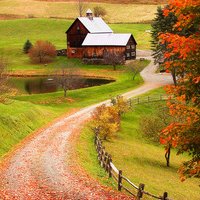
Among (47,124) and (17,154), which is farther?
(47,124)

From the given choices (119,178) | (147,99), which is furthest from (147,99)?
(119,178)

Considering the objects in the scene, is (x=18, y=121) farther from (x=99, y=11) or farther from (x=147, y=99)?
(x=99, y=11)

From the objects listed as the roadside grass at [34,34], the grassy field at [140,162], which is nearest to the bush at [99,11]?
the roadside grass at [34,34]

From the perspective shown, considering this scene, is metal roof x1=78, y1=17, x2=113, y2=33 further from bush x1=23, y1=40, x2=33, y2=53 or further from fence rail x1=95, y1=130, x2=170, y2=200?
fence rail x1=95, y1=130, x2=170, y2=200

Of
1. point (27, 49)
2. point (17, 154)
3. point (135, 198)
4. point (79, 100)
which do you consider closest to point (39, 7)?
point (27, 49)

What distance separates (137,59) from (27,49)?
30166 mm

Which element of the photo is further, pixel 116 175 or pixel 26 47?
pixel 26 47

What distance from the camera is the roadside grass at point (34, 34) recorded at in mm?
106669

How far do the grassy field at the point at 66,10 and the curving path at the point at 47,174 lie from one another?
386ft

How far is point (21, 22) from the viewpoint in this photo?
5335 inches

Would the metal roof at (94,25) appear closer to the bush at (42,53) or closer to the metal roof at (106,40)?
the metal roof at (106,40)

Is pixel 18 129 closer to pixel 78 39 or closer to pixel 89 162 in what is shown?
pixel 89 162

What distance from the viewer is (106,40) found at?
95812mm

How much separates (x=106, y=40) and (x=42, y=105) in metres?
43.9
